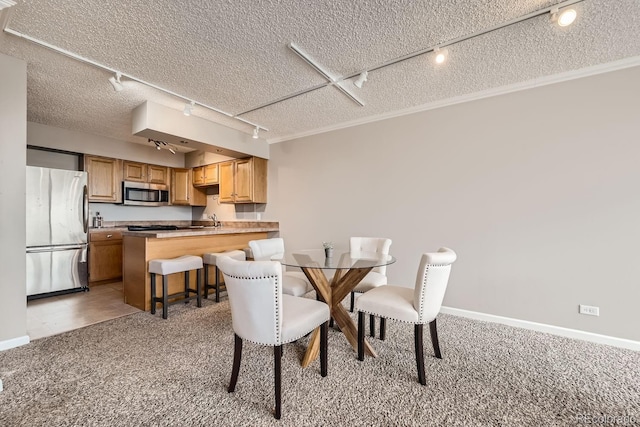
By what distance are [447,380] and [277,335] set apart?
4.14 ft

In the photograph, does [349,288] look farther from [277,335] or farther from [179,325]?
[179,325]

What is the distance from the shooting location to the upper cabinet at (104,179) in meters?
4.51

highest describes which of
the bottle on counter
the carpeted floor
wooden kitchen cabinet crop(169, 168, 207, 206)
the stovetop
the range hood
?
the range hood

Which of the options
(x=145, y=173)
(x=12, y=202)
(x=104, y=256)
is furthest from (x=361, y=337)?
(x=145, y=173)

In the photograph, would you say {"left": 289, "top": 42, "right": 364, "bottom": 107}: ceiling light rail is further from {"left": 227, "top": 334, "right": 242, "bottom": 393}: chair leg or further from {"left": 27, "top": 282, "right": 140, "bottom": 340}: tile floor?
{"left": 27, "top": 282, "right": 140, "bottom": 340}: tile floor

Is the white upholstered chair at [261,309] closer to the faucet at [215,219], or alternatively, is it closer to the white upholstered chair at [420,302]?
the white upholstered chair at [420,302]

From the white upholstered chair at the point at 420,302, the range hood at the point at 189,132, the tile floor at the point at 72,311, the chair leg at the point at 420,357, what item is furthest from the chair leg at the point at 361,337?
the range hood at the point at 189,132

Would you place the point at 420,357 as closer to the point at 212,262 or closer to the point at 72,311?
the point at 212,262

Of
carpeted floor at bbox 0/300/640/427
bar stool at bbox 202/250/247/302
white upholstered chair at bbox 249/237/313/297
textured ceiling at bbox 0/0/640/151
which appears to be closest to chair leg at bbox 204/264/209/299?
bar stool at bbox 202/250/247/302

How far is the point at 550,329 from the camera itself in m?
2.65

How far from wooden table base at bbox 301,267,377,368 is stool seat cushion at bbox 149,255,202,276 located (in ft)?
6.03

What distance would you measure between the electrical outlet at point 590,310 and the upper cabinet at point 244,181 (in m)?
4.38

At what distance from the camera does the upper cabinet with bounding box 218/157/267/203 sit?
472cm

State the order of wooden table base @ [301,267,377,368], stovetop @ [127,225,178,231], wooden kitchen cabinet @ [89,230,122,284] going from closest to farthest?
wooden table base @ [301,267,377,368] → wooden kitchen cabinet @ [89,230,122,284] → stovetop @ [127,225,178,231]
